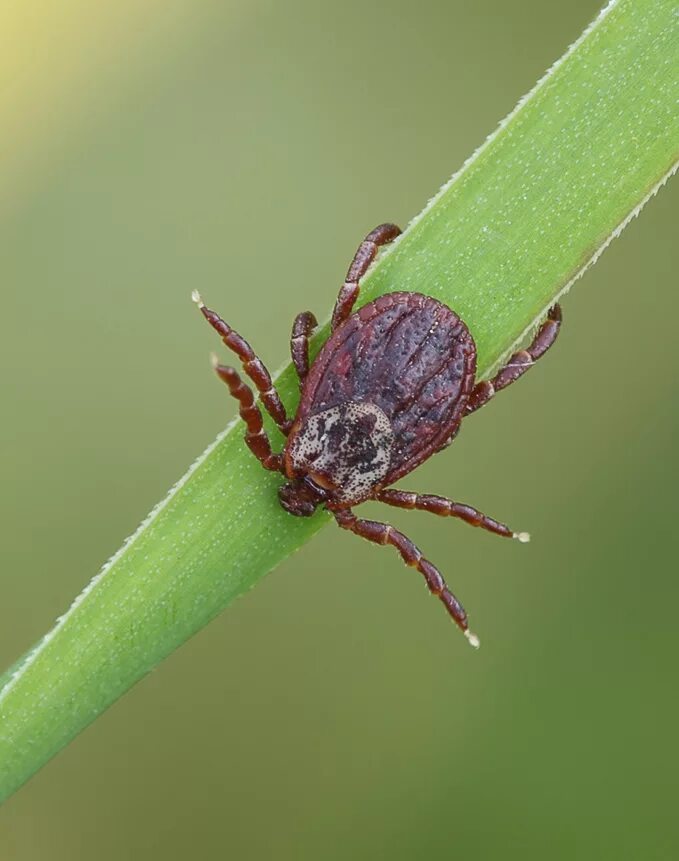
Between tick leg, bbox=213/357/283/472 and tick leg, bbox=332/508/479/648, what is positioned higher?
tick leg, bbox=213/357/283/472

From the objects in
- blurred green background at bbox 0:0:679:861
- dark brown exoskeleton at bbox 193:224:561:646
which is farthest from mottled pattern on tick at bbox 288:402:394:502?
blurred green background at bbox 0:0:679:861

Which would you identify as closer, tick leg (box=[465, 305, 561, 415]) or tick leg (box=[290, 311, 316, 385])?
tick leg (box=[290, 311, 316, 385])

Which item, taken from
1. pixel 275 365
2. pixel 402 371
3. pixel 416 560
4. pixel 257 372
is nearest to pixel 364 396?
pixel 402 371

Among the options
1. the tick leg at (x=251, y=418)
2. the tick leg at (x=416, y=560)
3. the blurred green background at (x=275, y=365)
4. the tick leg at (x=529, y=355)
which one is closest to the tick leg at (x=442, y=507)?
the tick leg at (x=416, y=560)

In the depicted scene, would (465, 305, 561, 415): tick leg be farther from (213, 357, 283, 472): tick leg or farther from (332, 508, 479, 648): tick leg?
(213, 357, 283, 472): tick leg

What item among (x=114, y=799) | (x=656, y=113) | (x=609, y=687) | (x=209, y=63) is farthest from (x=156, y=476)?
(x=656, y=113)

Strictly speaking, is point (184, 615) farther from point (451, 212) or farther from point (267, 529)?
point (451, 212)
